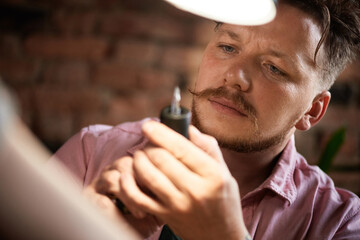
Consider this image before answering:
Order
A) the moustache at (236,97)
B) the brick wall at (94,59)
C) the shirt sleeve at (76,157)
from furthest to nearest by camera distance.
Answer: the brick wall at (94,59)
the shirt sleeve at (76,157)
the moustache at (236,97)

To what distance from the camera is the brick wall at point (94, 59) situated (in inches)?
63.7

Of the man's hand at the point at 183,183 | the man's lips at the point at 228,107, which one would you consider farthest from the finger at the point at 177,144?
the man's lips at the point at 228,107

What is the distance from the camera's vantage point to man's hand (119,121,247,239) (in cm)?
53

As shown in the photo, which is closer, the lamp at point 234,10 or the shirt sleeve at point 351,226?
the lamp at point 234,10

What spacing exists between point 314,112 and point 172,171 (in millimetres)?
685

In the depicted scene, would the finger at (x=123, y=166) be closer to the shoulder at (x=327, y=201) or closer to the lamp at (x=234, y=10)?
the lamp at (x=234, y=10)

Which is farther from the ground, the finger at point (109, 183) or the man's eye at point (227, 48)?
the man's eye at point (227, 48)

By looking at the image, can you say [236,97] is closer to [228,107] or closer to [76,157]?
[228,107]

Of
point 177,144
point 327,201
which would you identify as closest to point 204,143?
point 177,144

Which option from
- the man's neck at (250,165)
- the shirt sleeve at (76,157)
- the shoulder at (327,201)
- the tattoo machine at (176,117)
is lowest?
the shoulder at (327,201)

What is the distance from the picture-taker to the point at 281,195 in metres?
0.96

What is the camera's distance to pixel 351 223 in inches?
38.1

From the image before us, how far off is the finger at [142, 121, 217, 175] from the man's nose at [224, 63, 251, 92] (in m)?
0.37

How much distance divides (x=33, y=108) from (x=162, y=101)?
0.53 m
